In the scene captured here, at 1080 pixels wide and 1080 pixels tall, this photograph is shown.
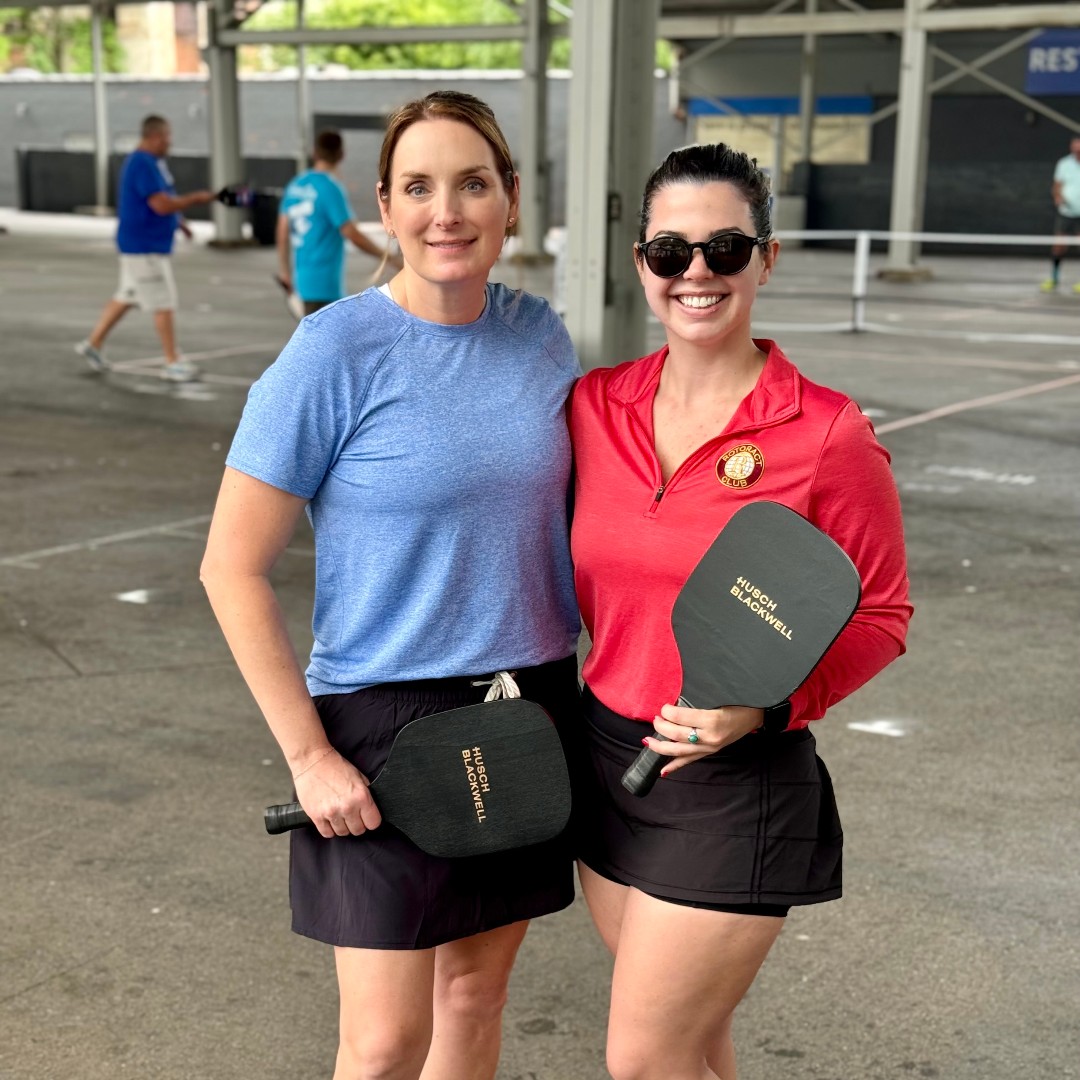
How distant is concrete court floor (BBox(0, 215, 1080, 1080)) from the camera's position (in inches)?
136

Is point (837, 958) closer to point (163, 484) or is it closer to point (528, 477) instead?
point (528, 477)

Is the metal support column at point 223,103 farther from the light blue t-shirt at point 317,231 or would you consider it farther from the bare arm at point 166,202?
the light blue t-shirt at point 317,231

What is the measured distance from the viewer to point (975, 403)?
41.3 ft

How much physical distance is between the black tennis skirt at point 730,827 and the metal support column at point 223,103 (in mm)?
27503

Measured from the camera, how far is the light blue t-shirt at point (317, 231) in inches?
435

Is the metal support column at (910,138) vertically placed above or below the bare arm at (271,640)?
above

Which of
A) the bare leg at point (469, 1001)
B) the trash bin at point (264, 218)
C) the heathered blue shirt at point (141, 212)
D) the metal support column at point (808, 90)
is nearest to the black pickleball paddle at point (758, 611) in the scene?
the bare leg at point (469, 1001)

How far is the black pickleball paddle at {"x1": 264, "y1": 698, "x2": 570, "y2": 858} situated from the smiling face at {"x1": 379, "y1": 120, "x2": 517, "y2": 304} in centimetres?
66

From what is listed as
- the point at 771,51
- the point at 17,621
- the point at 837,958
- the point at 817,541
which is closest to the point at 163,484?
the point at 17,621

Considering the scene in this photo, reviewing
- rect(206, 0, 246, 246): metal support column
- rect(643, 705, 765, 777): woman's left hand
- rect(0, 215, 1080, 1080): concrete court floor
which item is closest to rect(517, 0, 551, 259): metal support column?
rect(206, 0, 246, 246): metal support column

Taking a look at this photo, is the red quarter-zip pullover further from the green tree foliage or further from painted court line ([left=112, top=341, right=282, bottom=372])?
the green tree foliage

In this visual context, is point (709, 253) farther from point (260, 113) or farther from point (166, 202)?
point (260, 113)

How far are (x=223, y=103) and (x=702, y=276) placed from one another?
28.3m

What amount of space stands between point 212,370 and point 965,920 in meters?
11.0
